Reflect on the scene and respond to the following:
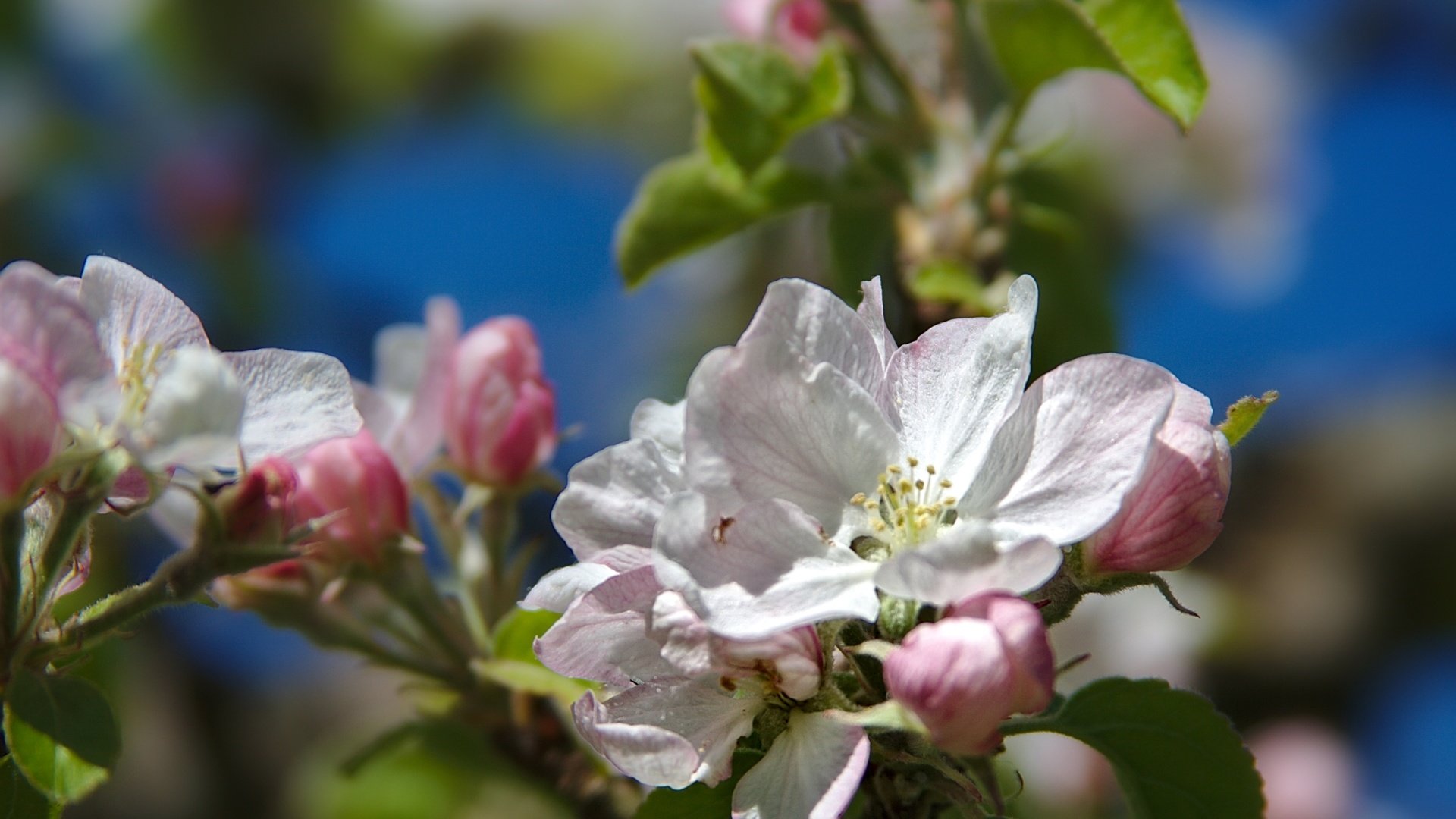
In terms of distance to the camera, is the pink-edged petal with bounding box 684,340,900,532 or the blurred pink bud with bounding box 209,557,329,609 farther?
the blurred pink bud with bounding box 209,557,329,609

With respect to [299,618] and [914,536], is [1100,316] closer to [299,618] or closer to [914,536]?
[914,536]

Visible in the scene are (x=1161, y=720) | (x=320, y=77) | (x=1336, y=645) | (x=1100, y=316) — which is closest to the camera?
(x=1161, y=720)

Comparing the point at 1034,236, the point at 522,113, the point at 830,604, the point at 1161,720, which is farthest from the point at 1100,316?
the point at 522,113

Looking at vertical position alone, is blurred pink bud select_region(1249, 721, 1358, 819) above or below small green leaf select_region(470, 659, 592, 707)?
below

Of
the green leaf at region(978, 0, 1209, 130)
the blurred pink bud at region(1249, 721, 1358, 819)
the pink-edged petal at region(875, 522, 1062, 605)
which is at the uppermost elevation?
the green leaf at region(978, 0, 1209, 130)

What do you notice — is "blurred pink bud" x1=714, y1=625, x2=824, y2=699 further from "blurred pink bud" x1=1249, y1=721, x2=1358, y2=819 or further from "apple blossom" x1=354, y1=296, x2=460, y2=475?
"blurred pink bud" x1=1249, y1=721, x2=1358, y2=819

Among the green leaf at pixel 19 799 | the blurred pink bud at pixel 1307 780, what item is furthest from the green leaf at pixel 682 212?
the blurred pink bud at pixel 1307 780

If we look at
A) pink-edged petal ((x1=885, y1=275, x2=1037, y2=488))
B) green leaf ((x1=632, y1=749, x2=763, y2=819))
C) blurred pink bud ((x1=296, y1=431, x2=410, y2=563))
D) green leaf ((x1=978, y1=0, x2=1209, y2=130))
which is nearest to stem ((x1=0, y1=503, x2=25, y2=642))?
blurred pink bud ((x1=296, y1=431, x2=410, y2=563))
